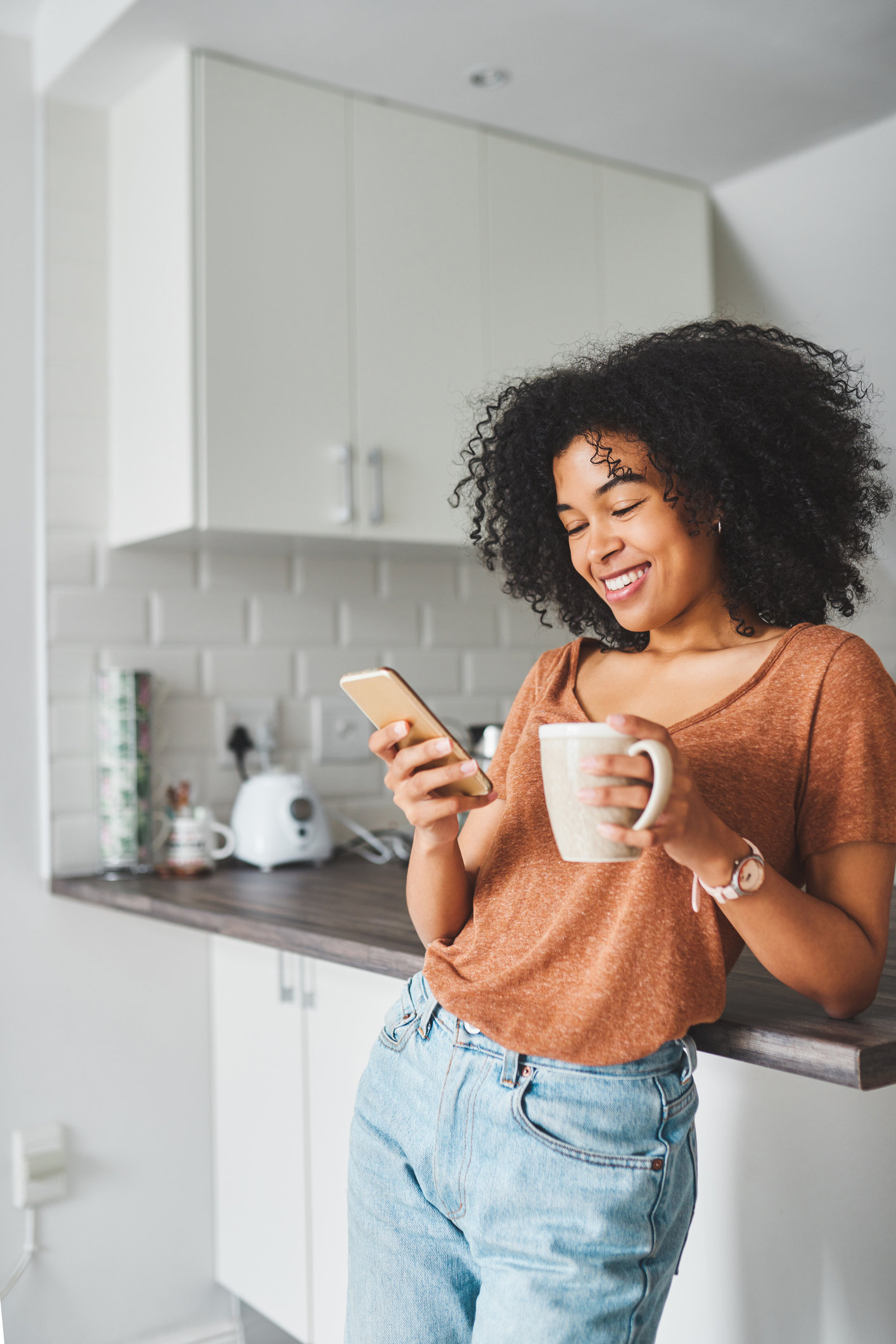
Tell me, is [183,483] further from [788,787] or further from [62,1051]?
[788,787]

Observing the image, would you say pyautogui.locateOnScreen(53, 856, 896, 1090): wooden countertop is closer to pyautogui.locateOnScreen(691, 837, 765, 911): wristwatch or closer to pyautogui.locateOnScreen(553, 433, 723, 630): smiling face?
pyautogui.locateOnScreen(691, 837, 765, 911): wristwatch

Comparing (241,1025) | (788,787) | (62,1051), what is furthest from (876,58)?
(62,1051)

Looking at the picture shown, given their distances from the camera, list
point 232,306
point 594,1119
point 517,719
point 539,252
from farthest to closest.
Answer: point 539,252
point 232,306
point 517,719
point 594,1119

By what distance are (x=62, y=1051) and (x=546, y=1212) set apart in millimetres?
1450

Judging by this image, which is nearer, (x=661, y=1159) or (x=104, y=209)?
(x=661, y=1159)

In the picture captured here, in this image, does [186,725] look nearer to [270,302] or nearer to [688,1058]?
[270,302]

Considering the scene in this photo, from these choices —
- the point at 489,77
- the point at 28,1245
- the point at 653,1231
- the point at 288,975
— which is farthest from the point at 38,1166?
the point at 489,77

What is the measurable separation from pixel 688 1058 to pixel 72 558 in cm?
155

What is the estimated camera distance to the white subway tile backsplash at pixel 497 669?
2629 mm

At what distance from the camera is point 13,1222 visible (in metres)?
2.05

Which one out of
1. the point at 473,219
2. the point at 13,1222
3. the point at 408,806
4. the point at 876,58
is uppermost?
the point at 876,58

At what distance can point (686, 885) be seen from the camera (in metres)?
0.94

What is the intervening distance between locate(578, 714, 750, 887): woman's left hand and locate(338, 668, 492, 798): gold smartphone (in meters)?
0.16

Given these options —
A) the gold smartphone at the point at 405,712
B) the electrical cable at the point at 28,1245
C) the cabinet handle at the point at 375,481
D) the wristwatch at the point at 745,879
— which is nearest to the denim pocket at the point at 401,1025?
the gold smartphone at the point at 405,712
